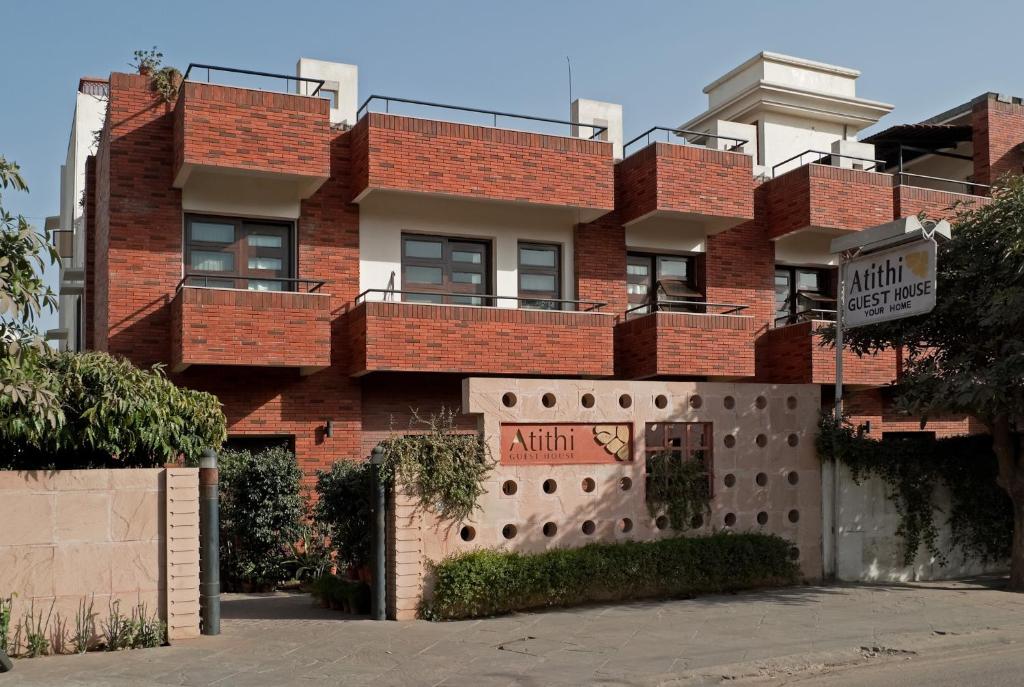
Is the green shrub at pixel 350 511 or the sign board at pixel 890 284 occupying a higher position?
the sign board at pixel 890 284

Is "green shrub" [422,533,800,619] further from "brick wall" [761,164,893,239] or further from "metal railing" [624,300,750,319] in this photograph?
"brick wall" [761,164,893,239]

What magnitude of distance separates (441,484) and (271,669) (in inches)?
129

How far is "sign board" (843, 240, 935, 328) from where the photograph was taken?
14289mm

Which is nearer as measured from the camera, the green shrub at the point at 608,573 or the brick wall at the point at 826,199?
the green shrub at the point at 608,573

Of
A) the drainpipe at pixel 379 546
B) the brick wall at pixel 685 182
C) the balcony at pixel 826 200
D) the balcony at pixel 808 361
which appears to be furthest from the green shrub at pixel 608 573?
the balcony at pixel 826 200

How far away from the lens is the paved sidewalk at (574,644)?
9578 mm

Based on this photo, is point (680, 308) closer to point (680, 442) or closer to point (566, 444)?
point (680, 442)

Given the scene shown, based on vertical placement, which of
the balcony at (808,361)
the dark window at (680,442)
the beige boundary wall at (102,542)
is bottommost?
the beige boundary wall at (102,542)

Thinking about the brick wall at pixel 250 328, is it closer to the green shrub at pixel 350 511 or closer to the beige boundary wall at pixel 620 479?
the green shrub at pixel 350 511

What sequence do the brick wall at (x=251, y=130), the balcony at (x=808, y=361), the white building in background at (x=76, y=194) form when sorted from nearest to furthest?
1. the brick wall at (x=251, y=130)
2. the balcony at (x=808, y=361)
3. the white building in background at (x=76, y=194)

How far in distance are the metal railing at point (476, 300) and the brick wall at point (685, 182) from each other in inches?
81.4

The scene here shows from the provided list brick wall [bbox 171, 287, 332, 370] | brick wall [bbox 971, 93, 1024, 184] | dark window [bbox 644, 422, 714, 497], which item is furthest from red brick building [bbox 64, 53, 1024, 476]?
dark window [bbox 644, 422, 714, 497]

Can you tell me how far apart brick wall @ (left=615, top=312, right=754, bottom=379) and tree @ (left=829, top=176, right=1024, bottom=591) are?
4.63 m

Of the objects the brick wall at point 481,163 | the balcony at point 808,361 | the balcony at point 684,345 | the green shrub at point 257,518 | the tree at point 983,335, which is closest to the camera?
the tree at point 983,335
